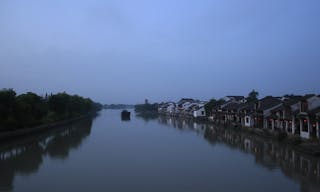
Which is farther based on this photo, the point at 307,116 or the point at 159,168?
the point at 307,116

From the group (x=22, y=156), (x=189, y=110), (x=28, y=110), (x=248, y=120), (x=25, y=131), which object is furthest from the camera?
(x=189, y=110)

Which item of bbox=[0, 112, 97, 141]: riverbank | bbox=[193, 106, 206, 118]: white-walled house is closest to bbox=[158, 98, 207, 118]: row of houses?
bbox=[193, 106, 206, 118]: white-walled house

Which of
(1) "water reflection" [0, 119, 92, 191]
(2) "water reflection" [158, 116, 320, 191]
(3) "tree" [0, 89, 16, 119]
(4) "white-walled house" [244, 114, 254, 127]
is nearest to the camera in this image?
(2) "water reflection" [158, 116, 320, 191]

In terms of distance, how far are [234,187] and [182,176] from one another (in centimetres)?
266

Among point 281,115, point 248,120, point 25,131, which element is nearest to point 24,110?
point 25,131

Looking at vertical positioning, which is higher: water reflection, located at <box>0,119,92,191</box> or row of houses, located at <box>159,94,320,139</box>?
row of houses, located at <box>159,94,320,139</box>

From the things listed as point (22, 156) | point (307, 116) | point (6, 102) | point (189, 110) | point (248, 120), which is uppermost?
point (6, 102)

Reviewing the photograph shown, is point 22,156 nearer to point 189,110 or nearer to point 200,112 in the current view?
point 200,112

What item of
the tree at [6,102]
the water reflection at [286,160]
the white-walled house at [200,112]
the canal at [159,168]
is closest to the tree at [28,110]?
the tree at [6,102]

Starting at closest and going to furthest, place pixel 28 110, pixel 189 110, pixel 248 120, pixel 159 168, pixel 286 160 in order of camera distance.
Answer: pixel 159 168
pixel 286 160
pixel 28 110
pixel 248 120
pixel 189 110

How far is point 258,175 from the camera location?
16.1 meters

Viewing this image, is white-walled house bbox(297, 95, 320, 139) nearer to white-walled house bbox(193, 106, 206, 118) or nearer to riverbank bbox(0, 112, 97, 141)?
riverbank bbox(0, 112, 97, 141)

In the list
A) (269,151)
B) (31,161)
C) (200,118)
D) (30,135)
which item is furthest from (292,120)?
(200,118)

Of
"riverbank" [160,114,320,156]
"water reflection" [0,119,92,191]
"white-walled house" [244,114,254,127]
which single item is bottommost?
"water reflection" [0,119,92,191]
